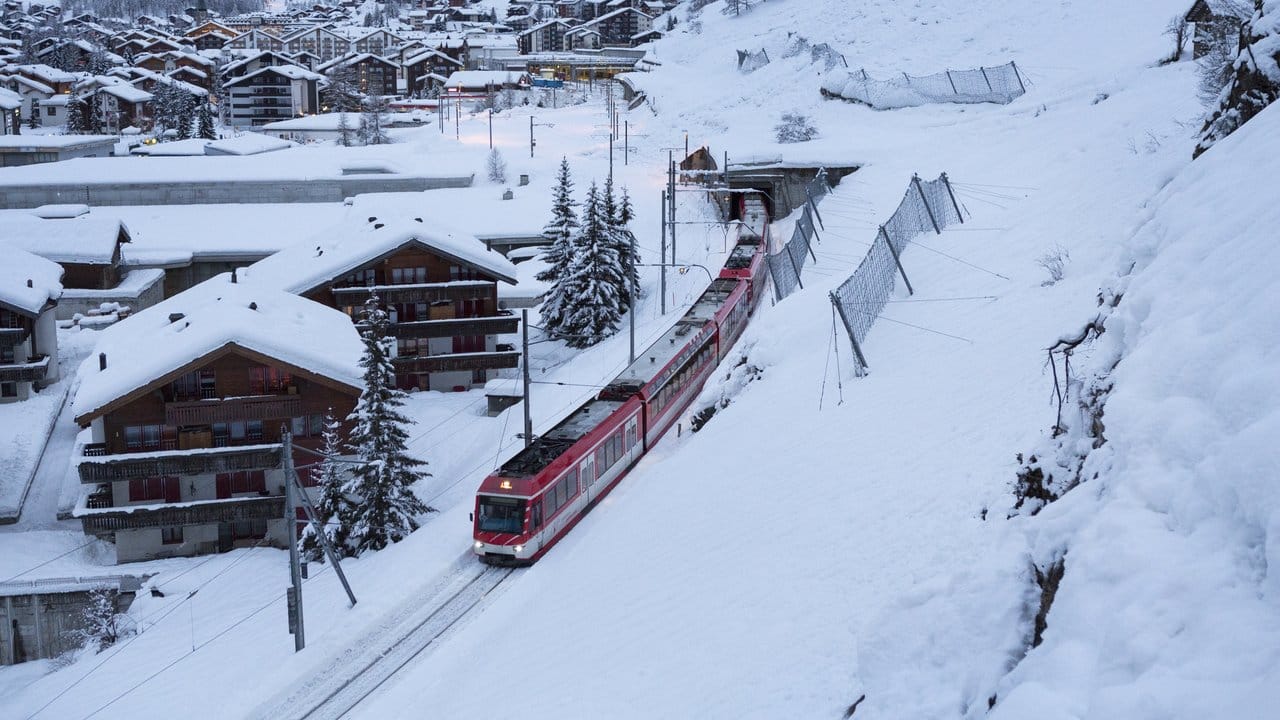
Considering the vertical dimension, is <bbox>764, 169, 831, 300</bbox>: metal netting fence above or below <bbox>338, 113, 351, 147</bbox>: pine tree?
below

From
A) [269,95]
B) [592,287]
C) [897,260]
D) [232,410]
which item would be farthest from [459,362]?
[269,95]

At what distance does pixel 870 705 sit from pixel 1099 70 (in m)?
47.8

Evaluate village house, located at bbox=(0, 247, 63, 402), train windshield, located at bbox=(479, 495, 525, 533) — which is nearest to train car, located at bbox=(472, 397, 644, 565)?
train windshield, located at bbox=(479, 495, 525, 533)

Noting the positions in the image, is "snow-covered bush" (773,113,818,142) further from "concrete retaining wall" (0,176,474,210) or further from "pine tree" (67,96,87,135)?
"pine tree" (67,96,87,135)

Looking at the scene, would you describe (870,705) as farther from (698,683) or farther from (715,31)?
(715,31)

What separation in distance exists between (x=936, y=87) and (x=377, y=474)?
138ft

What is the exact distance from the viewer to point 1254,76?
16.7 metres

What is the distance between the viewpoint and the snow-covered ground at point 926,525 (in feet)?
28.1

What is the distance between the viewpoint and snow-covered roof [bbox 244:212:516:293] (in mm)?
45594

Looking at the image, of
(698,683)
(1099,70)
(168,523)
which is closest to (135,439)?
(168,523)

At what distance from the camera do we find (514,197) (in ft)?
256

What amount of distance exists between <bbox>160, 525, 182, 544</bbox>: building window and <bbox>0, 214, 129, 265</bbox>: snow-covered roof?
101ft

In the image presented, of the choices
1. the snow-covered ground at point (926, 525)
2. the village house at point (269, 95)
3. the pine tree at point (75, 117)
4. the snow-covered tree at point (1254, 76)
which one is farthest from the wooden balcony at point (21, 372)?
the village house at point (269, 95)

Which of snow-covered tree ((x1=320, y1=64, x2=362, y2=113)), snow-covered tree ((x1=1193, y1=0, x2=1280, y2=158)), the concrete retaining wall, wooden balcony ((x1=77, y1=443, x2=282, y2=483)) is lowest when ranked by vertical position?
wooden balcony ((x1=77, y1=443, x2=282, y2=483))
